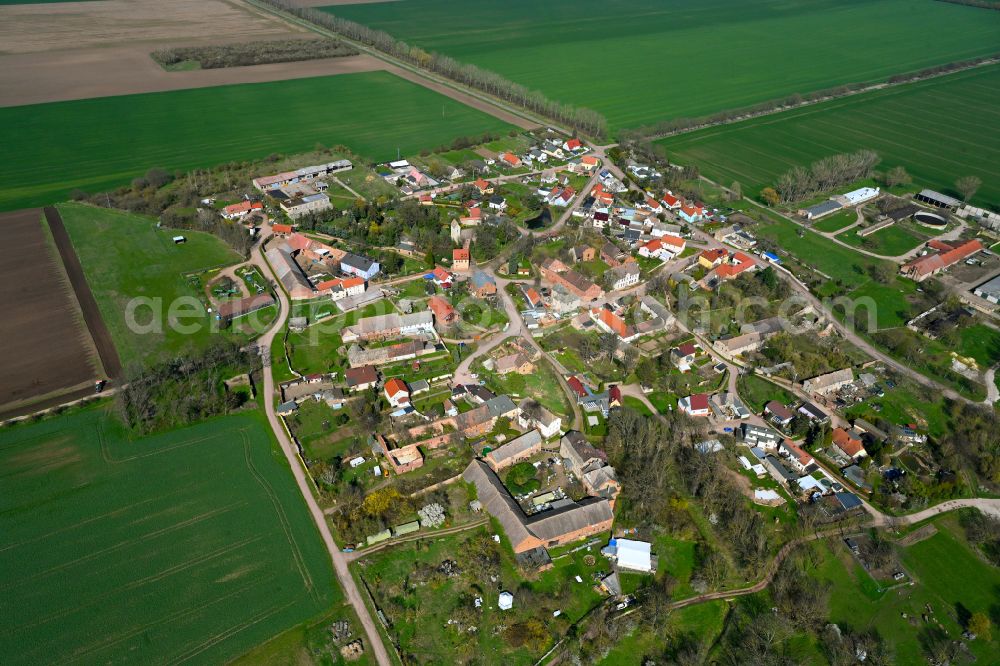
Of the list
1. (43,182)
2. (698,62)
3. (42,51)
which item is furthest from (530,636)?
(42,51)

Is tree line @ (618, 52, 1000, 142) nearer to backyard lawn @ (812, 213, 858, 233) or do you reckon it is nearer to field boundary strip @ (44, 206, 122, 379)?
backyard lawn @ (812, 213, 858, 233)

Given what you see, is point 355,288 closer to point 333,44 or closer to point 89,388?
point 89,388

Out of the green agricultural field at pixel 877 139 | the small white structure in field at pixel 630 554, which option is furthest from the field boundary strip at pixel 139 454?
the green agricultural field at pixel 877 139

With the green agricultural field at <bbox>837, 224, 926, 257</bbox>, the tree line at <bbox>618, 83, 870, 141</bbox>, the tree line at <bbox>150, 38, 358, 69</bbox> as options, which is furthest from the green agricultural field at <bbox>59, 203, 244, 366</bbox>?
the green agricultural field at <bbox>837, 224, 926, 257</bbox>

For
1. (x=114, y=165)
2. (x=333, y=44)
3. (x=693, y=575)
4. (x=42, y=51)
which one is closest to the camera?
(x=693, y=575)

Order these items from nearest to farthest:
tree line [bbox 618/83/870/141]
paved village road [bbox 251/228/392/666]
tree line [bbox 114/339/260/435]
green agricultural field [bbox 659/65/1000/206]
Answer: paved village road [bbox 251/228/392/666] → tree line [bbox 114/339/260/435] → green agricultural field [bbox 659/65/1000/206] → tree line [bbox 618/83/870/141]

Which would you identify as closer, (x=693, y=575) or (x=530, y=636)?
(x=530, y=636)
